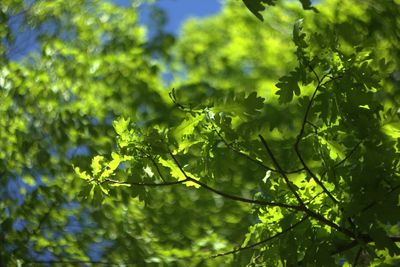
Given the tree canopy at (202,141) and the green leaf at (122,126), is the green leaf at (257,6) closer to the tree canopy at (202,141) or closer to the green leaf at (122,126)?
the tree canopy at (202,141)

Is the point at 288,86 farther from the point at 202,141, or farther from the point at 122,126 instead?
the point at 122,126

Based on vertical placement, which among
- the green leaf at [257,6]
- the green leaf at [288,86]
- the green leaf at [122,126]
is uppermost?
the green leaf at [122,126]

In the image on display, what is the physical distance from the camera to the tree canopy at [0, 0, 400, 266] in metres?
1.57

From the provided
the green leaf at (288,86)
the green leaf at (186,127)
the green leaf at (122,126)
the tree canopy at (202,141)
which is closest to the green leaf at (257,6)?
the tree canopy at (202,141)

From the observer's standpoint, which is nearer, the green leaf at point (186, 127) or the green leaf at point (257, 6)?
the green leaf at point (257, 6)

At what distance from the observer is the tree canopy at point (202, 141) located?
5.15 ft

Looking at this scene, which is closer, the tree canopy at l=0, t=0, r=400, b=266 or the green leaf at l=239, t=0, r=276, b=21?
the green leaf at l=239, t=0, r=276, b=21

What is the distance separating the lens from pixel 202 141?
167 cm

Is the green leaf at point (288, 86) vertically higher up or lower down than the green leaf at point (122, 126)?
lower down

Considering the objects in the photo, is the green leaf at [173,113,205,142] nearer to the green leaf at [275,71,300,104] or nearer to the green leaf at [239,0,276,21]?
the green leaf at [275,71,300,104]

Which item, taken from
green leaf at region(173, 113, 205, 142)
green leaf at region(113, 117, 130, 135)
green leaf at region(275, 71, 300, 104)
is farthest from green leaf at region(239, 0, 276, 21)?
green leaf at region(113, 117, 130, 135)

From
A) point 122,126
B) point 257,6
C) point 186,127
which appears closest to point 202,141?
point 186,127

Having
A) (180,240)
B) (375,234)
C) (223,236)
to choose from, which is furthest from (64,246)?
(375,234)

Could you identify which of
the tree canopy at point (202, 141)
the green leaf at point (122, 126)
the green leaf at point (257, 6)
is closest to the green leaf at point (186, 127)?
the tree canopy at point (202, 141)
